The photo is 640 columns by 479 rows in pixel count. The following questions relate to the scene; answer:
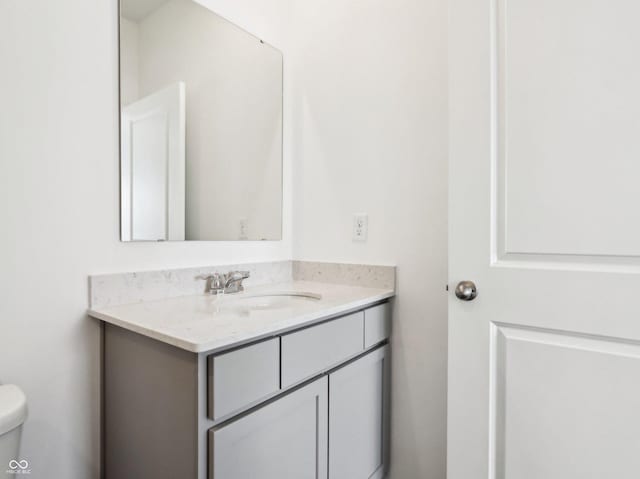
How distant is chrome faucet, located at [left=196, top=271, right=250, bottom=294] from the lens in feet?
4.60

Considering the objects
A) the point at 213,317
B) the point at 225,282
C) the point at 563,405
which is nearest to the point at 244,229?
the point at 225,282

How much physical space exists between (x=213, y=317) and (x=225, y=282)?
400mm

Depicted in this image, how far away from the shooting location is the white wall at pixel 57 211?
0.96 metres

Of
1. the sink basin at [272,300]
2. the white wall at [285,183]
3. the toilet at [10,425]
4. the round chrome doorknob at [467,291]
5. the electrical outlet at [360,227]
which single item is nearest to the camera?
the toilet at [10,425]

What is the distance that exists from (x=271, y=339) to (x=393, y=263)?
73cm

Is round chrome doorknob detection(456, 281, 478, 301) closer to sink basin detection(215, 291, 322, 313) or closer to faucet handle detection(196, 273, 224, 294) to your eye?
sink basin detection(215, 291, 322, 313)

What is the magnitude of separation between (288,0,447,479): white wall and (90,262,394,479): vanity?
181mm

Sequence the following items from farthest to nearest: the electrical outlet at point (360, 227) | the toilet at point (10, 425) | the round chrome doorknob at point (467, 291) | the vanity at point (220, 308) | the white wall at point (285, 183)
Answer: the electrical outlet at point (360, 227), the round chrome doorknob at point (467, 291), the white wall at point (285, 183), the vanity at point (220, 308), the toilet at point (10, 425)

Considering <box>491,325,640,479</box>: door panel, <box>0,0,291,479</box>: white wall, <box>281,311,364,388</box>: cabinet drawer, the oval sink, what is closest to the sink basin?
the oval sink

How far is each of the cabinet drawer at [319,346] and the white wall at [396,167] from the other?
0.32 metres

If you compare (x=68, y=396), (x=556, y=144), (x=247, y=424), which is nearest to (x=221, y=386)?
(x=247, y=424)

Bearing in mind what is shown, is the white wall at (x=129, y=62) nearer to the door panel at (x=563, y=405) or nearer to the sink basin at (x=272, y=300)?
the sink basin at (x=272, y=300)

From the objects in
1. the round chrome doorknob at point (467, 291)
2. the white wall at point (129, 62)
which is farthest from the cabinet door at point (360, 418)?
the white wall at point (129, 62)

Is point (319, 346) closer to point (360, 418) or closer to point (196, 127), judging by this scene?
point (360, 418)
